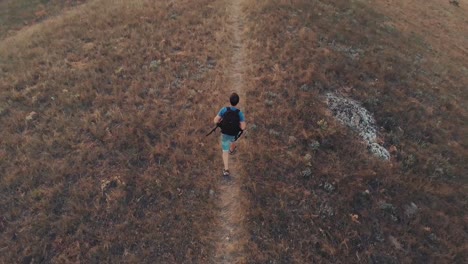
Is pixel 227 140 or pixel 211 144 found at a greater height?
pixel 227 140

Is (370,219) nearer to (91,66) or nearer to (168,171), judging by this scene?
(168,171)

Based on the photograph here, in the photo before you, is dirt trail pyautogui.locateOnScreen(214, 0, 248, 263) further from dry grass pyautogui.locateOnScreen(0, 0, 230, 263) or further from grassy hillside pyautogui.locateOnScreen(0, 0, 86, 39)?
grassy hillside pyautogui.locateOnScreen(0, 0, 86, 39)

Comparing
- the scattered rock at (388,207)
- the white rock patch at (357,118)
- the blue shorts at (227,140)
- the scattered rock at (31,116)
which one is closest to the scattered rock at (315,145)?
the white rock patch at (357,118)

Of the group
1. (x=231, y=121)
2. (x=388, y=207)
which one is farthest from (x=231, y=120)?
(x=388, y=207)

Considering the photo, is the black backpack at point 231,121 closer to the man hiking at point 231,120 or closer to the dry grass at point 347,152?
the man hiking at point 231,120

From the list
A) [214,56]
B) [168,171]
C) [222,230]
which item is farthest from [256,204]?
[214,56]

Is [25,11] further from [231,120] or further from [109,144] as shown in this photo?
[231,120]
